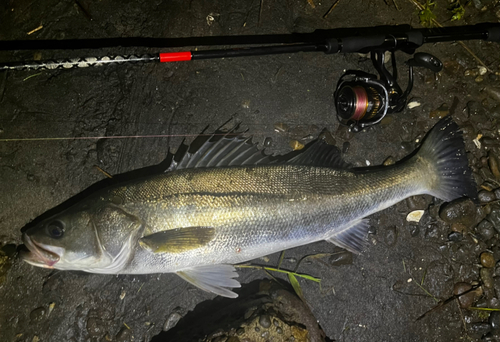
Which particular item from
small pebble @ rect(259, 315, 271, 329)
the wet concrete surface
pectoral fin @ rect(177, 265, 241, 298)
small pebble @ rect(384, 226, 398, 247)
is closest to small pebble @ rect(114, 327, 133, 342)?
the wet concrete surface

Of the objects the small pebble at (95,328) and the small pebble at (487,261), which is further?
the small pebble at (487,261)

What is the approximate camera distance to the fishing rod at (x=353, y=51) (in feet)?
8.89

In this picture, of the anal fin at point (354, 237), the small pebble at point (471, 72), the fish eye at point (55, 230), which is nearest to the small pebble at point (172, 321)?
the fish eye at point (55, 230)

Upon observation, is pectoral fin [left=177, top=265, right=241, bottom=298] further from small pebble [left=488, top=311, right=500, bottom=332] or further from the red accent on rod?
small pebble [left=488, top=311, right=500, bottom=332]

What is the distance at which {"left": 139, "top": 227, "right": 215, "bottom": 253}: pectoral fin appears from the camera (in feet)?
7.80

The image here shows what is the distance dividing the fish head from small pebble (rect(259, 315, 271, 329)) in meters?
1.22

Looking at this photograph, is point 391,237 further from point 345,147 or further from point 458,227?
point 345,147

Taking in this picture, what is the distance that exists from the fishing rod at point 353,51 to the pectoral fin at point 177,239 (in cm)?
153

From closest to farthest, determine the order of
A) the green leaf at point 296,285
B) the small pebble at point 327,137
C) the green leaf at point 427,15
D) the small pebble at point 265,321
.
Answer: the small pebble at point 265,321 < the green leaf at point 296,285 < the small pebble at point 327,137 < the green leaf at point 427,15

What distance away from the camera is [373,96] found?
288 centimetres

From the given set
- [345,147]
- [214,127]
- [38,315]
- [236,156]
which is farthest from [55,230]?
[345,147]

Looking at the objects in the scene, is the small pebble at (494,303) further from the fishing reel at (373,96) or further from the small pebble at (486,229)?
the fishing reel at (373,96)

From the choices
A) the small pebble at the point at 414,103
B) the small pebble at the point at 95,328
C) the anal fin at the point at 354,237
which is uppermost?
the small pebble at the point at 414,103

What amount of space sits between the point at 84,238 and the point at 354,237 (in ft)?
7.73
